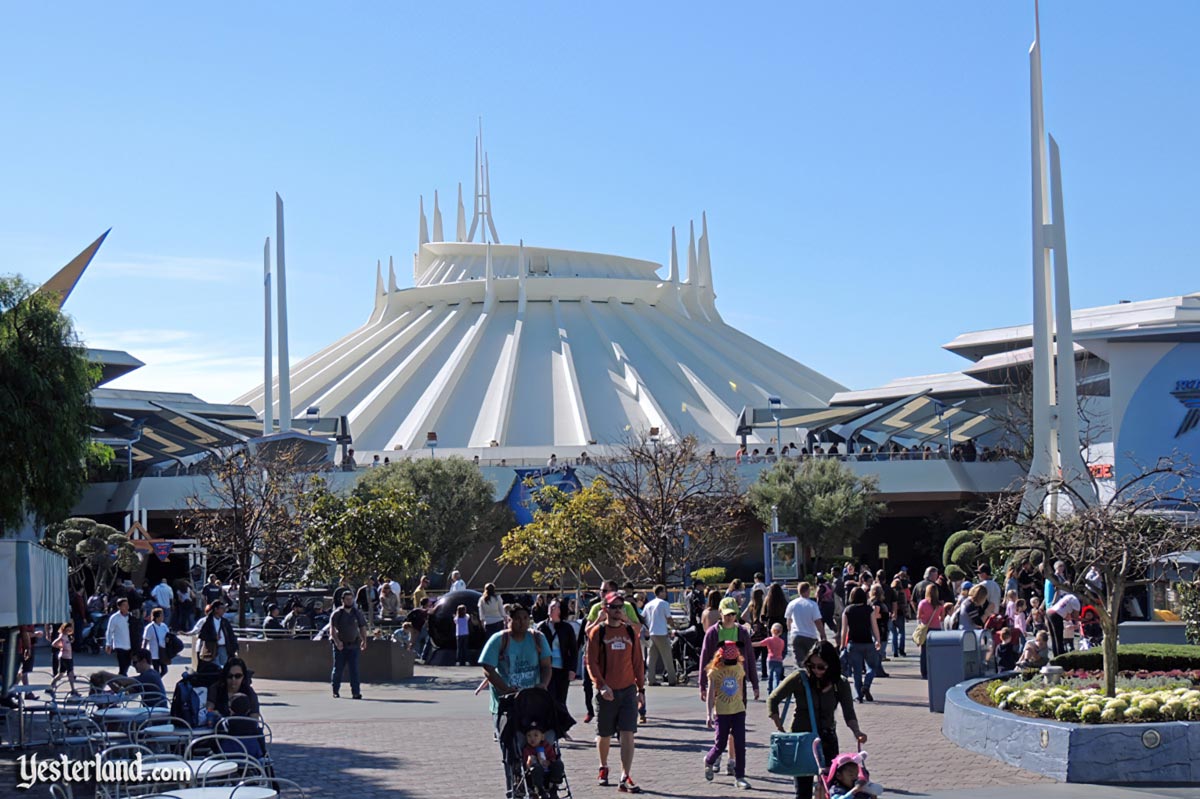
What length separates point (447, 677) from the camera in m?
20.0

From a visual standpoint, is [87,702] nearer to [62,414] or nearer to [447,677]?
[62,414]

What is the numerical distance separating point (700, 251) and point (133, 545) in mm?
48345

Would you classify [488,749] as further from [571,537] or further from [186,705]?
[571,537]

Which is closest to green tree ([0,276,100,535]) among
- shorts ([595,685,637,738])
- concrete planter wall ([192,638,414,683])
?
concrete planter wall ([192,638,414,683])

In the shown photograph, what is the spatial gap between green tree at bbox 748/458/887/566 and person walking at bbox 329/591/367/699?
87.2 feet

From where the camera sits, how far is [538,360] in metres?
63.4

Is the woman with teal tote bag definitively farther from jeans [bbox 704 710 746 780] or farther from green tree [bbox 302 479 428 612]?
green tree [bbox 302 479 428 612]

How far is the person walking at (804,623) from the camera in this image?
15172 mm

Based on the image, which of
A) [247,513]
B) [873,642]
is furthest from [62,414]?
[247,513]

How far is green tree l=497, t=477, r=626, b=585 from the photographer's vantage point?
31453mm

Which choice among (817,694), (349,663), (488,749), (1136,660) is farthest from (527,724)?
(349,663)

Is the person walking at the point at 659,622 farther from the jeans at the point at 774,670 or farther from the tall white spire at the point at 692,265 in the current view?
the tall white spire at the point at 692,265

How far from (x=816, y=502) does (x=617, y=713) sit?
107 ft

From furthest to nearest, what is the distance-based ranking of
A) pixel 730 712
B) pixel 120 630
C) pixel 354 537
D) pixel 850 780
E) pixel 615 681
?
pixel 354 537 < pixel 120 630 < pixel 615 681 < pixel 730 712 < pixel 850 780
